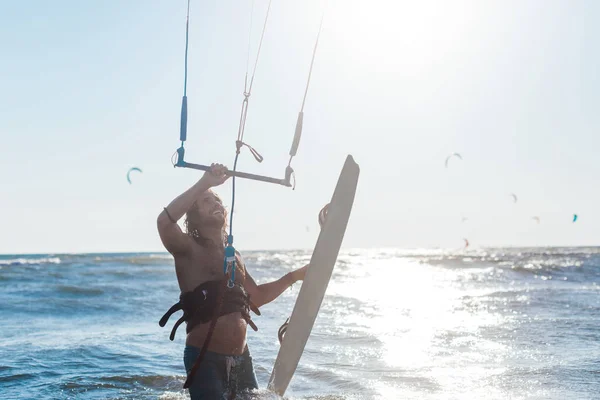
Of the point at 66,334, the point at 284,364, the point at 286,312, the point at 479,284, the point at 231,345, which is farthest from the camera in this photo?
the point at 479,284

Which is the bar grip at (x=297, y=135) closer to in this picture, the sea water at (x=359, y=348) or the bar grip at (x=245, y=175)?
the bar grip at (x=245, y=175)

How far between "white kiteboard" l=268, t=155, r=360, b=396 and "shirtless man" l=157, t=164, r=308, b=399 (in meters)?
0.47

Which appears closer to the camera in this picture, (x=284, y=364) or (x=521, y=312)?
(x=284, y=364)

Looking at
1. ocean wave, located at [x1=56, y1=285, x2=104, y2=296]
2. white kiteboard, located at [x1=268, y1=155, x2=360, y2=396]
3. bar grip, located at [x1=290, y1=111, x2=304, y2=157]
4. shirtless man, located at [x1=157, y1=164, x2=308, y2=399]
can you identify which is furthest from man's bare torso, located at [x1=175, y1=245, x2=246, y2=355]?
ocean wave, located at [x1=56, y1=285, x2=104, y2=296]

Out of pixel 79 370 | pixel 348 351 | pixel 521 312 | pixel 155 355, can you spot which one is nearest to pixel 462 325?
pixel 521 312

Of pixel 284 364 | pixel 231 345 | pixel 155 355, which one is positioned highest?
pixel 231 345

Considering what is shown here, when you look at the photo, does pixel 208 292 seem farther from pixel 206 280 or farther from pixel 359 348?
pixel 359 348

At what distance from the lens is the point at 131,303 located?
592 inches

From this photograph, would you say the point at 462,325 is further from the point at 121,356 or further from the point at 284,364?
the point at 284,364

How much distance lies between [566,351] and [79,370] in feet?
19.6

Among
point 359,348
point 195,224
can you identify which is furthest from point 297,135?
point 359,348

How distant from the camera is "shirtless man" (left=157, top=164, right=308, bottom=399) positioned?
12.7ft

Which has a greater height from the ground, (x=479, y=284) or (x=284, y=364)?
(x=284, y=364)

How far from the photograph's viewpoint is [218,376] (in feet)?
13.3
